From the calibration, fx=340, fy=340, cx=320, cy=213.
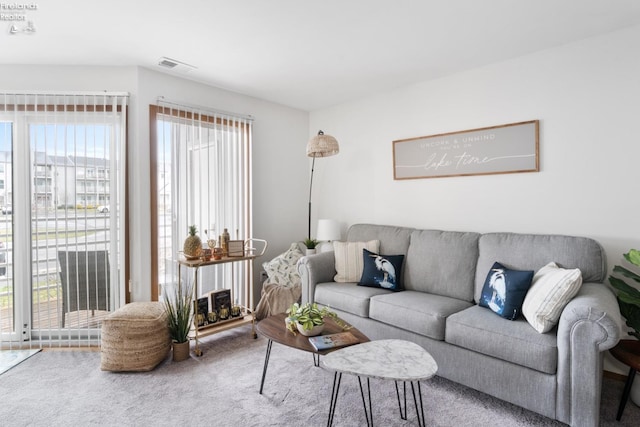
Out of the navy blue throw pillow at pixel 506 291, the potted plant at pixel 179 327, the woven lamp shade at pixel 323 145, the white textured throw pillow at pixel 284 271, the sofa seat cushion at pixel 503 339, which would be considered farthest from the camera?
the white textured throw pillow at pixel 284 271

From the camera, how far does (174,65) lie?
2.99 metres

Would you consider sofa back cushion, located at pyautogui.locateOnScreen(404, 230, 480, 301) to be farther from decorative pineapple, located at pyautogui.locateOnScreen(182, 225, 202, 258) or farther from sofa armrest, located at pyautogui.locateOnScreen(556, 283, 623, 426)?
decorative pineapple, located at pyautogui.locateOnScreen(182, 225, 202, 258)

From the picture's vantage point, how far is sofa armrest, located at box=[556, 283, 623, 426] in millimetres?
1738

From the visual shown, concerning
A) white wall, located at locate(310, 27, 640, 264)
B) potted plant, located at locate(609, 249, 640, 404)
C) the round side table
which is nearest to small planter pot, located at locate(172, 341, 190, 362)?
white wall, located at locate(310, 27, 640, 264)

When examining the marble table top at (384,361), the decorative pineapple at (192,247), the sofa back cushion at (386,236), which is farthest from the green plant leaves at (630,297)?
the decorative pineapple at (192,247)

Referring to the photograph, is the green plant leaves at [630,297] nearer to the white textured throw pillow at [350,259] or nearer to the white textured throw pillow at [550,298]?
the white textured throw pillow at [550,298]

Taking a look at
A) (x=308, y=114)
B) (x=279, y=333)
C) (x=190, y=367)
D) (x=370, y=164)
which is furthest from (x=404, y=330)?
(x=308, y=114)

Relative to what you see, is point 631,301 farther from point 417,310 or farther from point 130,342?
point 130,342

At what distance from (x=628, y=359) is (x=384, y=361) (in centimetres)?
147

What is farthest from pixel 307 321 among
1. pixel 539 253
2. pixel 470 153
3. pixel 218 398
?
pixel 470 153

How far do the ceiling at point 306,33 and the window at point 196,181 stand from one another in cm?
48

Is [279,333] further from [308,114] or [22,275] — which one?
[308,114]

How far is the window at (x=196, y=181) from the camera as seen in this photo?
314 centimetres

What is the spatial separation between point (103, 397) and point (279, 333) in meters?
1.23
